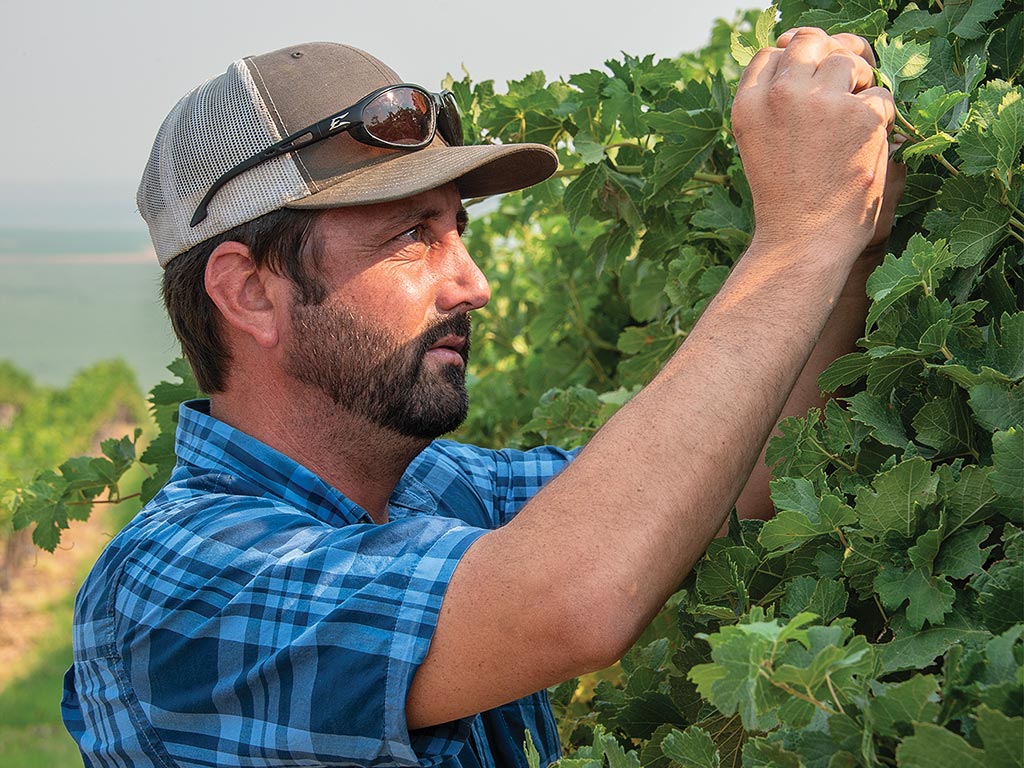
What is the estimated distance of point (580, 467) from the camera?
146cm

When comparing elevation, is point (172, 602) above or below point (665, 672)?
above

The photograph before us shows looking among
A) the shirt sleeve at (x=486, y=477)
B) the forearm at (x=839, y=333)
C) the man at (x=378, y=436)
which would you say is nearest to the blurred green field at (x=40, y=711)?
the shirt sleeve at (x=486, y=477)

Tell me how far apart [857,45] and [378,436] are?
986mm

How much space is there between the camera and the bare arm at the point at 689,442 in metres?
1.39

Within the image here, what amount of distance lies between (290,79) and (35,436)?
1211cm

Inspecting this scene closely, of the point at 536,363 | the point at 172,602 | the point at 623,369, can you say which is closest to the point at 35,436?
the point at 536,363

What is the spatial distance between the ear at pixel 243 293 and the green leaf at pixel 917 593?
1.16m

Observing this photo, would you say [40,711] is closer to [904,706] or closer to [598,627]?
[598,627]

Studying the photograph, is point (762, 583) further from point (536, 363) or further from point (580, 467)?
point (536, 363)

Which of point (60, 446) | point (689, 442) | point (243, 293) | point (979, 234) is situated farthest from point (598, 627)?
point (60, 446)

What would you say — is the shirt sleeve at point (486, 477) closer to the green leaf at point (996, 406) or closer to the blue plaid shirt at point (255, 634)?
the blue plaid shirt at point (255, 634)

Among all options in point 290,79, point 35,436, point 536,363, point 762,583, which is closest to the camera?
point 762,583

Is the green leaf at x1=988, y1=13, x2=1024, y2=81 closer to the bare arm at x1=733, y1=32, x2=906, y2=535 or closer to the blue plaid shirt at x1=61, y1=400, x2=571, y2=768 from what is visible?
the bare arm at x1=733, y1=32, x2=906, y2=535

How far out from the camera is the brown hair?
2.01 meters
